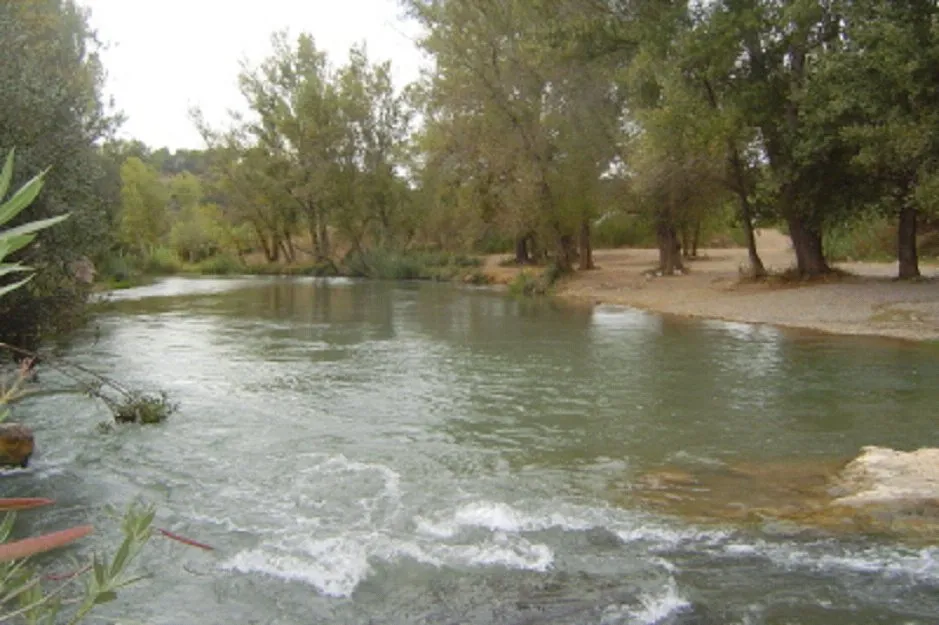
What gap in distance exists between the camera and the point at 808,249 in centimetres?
2691

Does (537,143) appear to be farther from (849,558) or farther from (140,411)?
A: (849,558)

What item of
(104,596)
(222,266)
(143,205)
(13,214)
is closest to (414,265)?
(222,266)

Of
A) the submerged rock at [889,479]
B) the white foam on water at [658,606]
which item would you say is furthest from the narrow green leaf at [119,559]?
the submerged rock at [889,479]

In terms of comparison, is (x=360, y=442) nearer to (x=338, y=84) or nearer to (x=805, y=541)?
(x=805, y=541)

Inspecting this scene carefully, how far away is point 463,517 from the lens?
25.7 feet

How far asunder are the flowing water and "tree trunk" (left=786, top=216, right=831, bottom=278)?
25.9 ft

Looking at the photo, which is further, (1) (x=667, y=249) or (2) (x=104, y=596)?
(1) (x=667, y=249)

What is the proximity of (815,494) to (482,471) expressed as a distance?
354 cm

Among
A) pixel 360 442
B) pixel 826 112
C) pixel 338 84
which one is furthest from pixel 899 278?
pixel 338 84

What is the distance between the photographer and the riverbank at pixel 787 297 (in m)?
20.2

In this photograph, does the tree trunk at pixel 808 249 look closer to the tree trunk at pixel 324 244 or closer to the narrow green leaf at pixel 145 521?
the narrow green leaf at pixel 145 521

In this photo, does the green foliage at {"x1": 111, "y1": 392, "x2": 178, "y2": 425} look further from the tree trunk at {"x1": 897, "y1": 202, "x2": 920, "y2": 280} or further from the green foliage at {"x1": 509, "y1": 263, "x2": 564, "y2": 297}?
the green foliage at {"x1": 509, "y1": 263, "x2": 564, "y2": 297}

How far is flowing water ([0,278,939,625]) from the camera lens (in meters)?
6.12

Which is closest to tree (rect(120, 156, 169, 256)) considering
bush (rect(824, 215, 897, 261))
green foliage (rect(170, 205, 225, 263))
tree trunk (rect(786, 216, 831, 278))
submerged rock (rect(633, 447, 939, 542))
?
green foliage (rect(170, 205, 225, 263))
